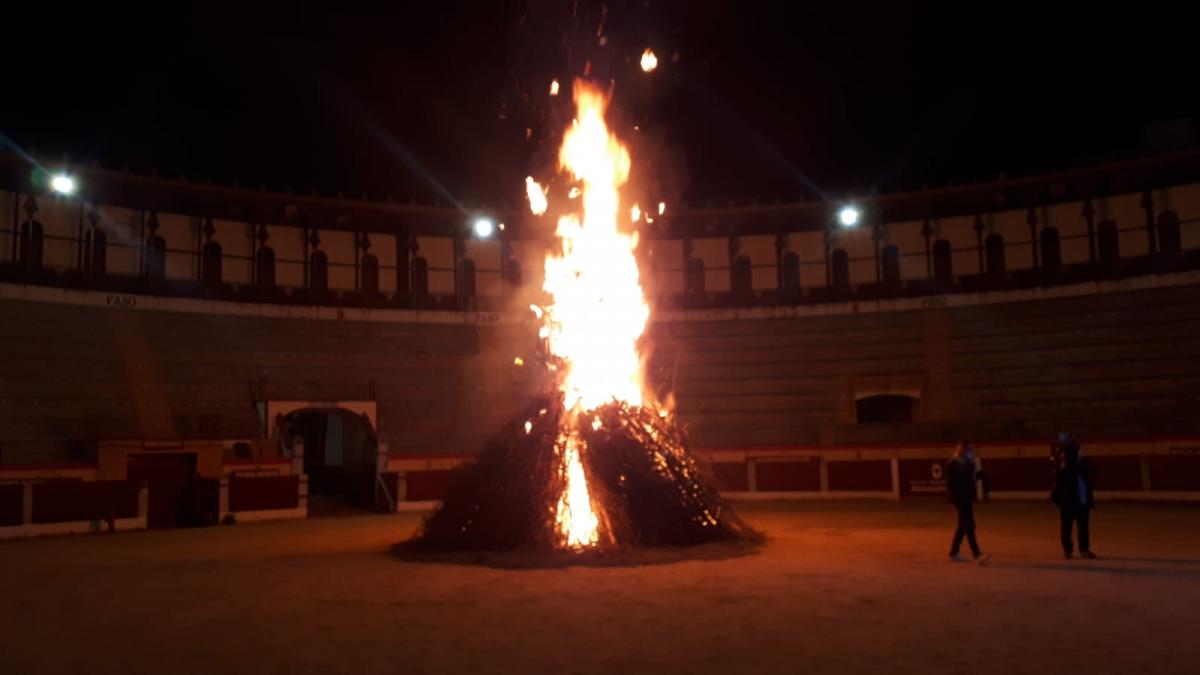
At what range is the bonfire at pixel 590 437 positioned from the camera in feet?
47.9

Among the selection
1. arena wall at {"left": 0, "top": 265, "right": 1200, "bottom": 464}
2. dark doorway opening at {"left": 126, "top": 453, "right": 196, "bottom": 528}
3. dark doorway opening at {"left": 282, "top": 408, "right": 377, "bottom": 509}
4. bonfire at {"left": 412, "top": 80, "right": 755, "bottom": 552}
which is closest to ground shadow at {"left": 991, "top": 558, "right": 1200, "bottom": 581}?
bonfire at {"left": 412, "top": 80, "right": 755, "bottom": 552}

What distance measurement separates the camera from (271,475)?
81.8 ft

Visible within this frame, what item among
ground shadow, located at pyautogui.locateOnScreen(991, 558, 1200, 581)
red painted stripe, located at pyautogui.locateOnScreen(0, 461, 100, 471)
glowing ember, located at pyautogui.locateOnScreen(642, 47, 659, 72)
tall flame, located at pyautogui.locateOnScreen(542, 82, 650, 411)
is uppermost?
glowing ember, located at pyautogui.locateOnScreen(642, 47, 659, 72)

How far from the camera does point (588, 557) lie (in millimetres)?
13586

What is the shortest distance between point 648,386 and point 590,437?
729cm

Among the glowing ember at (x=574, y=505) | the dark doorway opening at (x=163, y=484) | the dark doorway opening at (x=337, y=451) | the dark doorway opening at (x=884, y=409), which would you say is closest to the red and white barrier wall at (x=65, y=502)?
the dark doorway opening at (x=163, y=484)

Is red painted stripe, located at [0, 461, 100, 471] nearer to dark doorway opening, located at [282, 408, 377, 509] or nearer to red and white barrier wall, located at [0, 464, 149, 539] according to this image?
red and white barrier wall, located at [0, 464, 149, 539]

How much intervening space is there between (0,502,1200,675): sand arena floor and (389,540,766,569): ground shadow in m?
0.23

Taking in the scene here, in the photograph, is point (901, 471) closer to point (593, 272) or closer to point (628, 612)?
point (593, 272)

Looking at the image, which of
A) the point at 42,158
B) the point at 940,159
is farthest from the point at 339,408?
the point at 940,159

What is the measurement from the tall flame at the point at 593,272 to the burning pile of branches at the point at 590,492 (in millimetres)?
1137

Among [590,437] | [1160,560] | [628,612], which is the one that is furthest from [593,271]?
[1160,560]

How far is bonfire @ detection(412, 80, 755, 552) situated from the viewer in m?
14.6

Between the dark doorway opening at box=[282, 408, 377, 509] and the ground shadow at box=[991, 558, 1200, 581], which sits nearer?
the ground shadow at box=[991, 558, 1200, 581]
